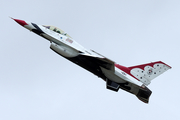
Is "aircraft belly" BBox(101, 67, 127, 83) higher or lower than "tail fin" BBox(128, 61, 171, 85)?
lower

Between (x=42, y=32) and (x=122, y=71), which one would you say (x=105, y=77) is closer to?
(x=122, y=71)

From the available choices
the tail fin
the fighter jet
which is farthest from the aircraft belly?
the tail fin

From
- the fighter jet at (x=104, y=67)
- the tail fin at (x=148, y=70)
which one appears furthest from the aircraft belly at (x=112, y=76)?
the tail fin at (x=148, y=70)

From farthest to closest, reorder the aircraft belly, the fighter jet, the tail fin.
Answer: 1. the tail fin
2. the aircraft belly
3. the fighter jet

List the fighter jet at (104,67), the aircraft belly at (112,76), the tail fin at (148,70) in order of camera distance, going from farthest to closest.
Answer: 1. the tail fin at (148,70)
2. the aircraft belly at (112,76)
3. the fighter jet at (104,67)

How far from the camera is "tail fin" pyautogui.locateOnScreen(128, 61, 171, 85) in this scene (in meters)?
19.5

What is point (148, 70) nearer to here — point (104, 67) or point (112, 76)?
point (112, 76)

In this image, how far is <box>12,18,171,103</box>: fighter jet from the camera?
18.6 m

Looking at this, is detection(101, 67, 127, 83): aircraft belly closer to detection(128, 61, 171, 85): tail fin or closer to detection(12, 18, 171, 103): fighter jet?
detection(12, 18, 171, 103): fighter jet

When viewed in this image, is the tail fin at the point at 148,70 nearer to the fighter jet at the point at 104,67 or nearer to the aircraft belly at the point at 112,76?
the fighter jet at the point at 104,67

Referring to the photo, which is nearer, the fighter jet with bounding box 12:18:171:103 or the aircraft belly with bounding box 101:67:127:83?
the fighter jet with bounding box 12:18:171:103

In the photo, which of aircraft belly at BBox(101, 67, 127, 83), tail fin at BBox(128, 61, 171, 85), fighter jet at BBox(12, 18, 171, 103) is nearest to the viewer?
fighter jet at BBox(12, 18, 171, 103)

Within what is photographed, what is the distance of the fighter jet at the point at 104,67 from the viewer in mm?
18641

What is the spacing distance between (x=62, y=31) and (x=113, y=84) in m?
5.33
